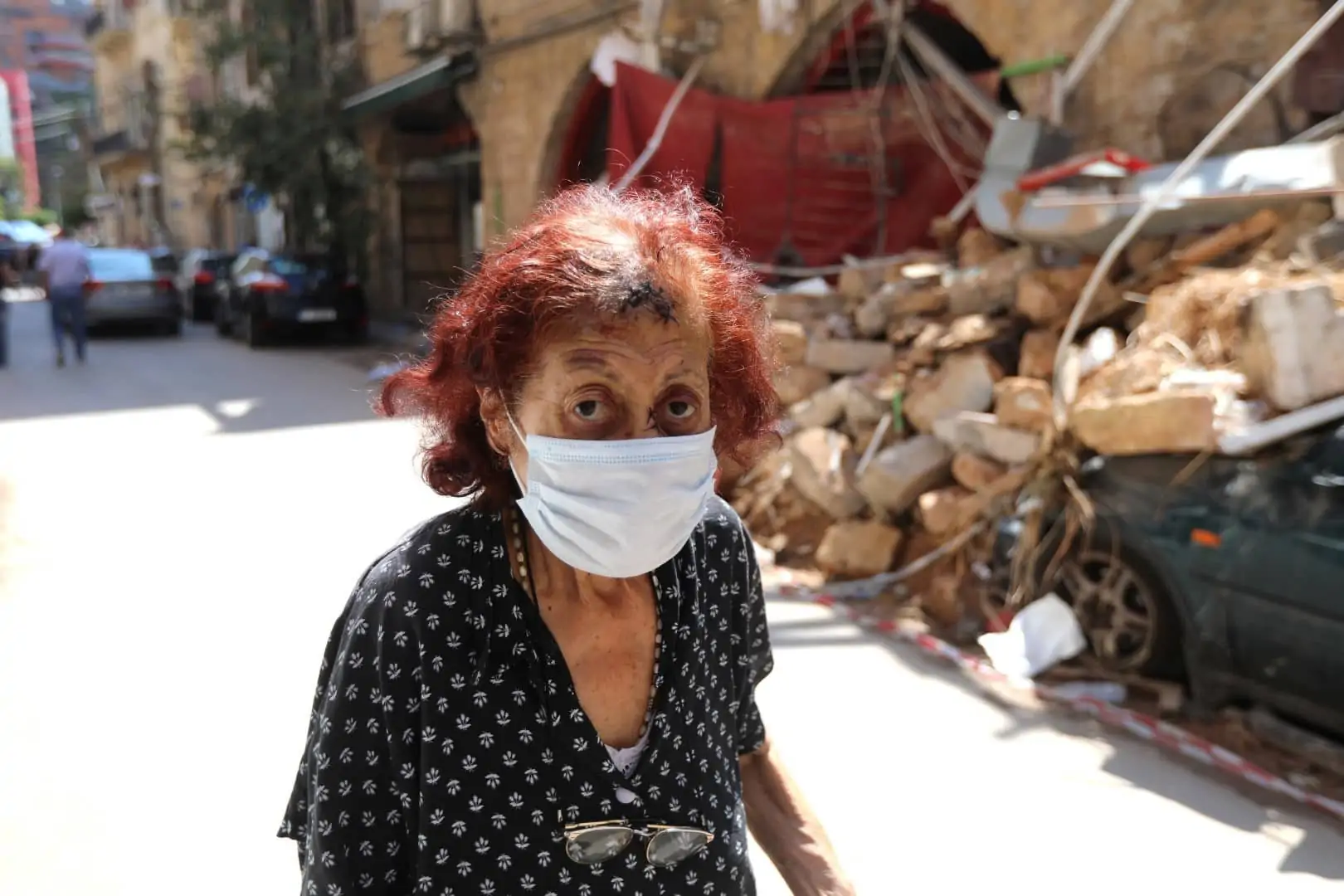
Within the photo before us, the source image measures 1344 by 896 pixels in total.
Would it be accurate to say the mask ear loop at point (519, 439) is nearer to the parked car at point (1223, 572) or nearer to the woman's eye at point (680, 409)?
the woman's eye at point (680, 409)

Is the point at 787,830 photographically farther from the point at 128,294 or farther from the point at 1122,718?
the point at 128,294

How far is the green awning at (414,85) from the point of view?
14.7 m

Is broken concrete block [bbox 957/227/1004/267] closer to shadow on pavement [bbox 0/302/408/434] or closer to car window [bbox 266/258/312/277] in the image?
shadow on pavement [bbox 0/302/408/434]

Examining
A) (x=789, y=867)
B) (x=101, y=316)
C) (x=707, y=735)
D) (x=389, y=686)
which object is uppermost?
(x=389, y=686)

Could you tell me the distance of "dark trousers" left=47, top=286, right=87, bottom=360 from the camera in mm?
Answer: 13922

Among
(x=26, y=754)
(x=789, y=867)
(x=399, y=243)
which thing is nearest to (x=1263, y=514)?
(x=789, y=867)

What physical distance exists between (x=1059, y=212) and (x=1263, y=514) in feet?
8.48

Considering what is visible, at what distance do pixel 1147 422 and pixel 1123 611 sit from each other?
0.71 m

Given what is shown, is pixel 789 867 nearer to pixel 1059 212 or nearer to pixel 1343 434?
pixel 1343 434

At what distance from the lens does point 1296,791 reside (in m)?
3.37

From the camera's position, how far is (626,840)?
53.0 inches

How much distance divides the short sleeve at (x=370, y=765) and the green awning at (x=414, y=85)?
1454 cm

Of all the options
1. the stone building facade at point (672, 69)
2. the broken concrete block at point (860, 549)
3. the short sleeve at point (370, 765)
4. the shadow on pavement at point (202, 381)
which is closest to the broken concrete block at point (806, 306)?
the stone building facade at point (672, 69)

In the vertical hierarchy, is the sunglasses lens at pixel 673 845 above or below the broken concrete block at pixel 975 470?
above
